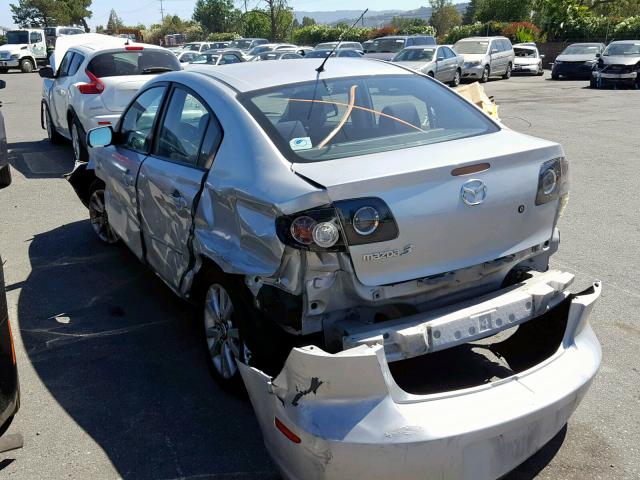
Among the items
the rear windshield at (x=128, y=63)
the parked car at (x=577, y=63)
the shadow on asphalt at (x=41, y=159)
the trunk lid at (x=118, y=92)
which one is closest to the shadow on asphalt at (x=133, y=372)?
the trunk lid at (x=118, y=92)

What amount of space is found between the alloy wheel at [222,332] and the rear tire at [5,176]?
589cm

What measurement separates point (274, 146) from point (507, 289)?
1341 mm

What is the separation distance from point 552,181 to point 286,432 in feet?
5.93

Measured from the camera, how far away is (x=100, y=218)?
21.6 ft

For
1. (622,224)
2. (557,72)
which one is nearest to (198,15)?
(557,72)

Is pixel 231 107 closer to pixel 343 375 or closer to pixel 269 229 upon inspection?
pixel 269 229

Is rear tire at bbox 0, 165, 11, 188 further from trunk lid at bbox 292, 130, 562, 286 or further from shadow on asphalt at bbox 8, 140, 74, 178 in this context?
trunk lid at bbox 292, 130, 562, 286

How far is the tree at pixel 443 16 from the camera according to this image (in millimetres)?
81625

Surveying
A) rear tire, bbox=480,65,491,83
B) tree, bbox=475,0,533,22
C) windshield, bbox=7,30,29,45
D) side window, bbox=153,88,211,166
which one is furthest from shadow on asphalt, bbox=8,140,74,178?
tree, bbox=475,0,533,22

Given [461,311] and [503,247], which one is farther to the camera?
[503,247]

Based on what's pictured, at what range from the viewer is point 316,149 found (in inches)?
138

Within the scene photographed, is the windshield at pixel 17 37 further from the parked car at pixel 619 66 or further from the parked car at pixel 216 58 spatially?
the parked car at pixel 619 66

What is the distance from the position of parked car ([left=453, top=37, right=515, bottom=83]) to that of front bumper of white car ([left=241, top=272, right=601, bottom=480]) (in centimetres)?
2614

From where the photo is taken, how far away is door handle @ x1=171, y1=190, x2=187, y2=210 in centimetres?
408
